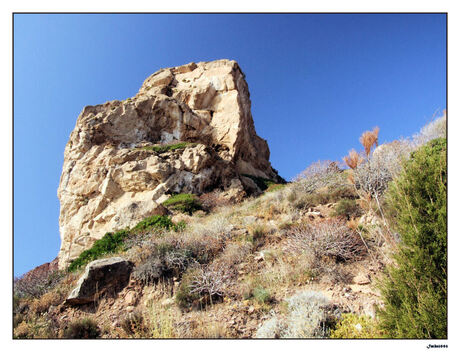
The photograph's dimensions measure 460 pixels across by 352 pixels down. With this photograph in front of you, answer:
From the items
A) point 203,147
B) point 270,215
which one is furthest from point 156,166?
point 270,215

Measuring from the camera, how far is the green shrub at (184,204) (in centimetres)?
1136

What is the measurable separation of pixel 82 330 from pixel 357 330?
3921mm

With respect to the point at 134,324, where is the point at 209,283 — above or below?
above

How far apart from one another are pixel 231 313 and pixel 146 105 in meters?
17.8

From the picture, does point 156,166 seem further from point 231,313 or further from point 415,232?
point 415,232

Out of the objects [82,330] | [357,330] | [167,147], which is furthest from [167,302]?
[167,147]

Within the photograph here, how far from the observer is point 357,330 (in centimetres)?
294

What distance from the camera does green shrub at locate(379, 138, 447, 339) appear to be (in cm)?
253

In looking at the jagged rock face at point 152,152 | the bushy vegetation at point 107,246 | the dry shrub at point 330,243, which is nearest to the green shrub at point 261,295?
the dry shrub at point 330,243

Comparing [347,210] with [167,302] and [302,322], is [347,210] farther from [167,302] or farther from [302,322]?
[167,302]

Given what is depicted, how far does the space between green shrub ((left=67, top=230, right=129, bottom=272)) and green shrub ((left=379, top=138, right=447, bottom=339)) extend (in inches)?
283

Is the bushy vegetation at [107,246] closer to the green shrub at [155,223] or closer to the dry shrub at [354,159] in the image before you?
the green shrub at [155,223]

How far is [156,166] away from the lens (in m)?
13.9
